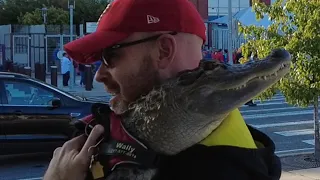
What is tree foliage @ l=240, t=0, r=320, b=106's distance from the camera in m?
8.04

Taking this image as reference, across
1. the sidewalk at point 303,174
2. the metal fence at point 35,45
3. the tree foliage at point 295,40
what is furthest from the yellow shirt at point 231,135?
the metal fence at point 35,45

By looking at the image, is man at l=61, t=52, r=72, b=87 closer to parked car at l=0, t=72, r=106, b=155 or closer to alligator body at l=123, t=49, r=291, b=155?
parked car at l=0, t=72, r=106, b=155

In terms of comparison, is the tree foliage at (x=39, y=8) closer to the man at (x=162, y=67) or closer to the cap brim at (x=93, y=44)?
the cap brim at (x=93, y=44)

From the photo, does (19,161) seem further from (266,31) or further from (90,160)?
(90,160)

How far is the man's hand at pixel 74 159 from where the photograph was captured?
58.8 inches

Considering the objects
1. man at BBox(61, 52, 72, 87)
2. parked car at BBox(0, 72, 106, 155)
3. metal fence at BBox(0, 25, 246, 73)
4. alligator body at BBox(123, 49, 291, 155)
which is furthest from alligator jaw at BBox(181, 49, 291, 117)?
metal fence at BBox(0, 25, 246, 73)

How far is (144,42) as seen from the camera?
1.45 metres

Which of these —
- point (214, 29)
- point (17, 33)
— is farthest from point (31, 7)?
point (214, 29)

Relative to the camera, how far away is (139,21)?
57.1 inches

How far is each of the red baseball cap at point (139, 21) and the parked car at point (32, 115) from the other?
7.37 metres

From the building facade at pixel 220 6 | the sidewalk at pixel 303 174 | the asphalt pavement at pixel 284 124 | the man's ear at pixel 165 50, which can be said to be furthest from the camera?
the building facade at pixel 220 6

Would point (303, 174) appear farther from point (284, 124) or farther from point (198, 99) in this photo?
point (198, 99)

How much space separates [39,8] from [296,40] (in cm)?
4441

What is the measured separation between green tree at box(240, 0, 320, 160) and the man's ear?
251 inches
